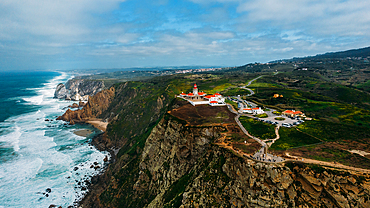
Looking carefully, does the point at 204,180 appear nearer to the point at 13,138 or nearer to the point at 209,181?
the point at 209,181

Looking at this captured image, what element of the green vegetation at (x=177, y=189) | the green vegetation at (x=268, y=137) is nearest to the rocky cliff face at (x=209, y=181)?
the green vegetation at (x=177, y=189)

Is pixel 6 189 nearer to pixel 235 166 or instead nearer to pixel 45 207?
pixel 45 207

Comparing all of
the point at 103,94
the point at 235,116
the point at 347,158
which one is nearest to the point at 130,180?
the point at 235,116

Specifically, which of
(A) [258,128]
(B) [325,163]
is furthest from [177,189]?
(B) [325,163]

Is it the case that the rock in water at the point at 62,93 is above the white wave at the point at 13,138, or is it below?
above

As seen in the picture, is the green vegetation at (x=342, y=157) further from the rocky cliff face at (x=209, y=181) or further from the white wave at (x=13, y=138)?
the white wave at (x=13, y=138)
